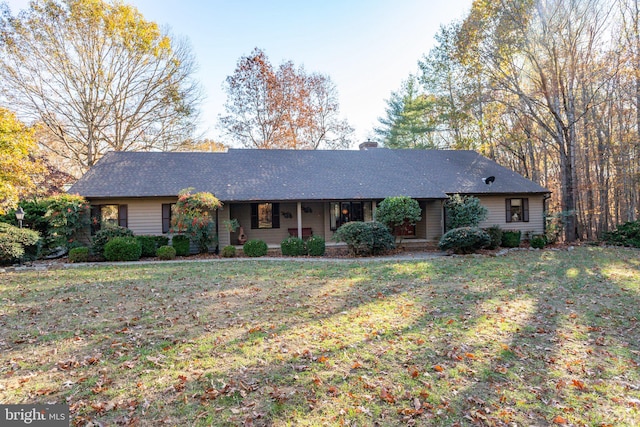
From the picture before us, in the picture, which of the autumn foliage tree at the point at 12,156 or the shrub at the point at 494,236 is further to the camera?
the shrub at the point at 494,236

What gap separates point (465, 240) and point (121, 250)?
12.4 metres

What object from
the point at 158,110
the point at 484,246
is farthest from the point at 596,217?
the point at 158,110

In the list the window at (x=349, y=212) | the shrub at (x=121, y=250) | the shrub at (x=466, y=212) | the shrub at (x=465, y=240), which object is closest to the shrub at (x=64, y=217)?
the shrub at (x=121, y=250)

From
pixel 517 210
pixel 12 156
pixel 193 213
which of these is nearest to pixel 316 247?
pixel 193 213

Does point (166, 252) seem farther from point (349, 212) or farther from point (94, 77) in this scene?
point (94, 77)

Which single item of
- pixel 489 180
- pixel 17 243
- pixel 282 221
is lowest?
pixel 17 243

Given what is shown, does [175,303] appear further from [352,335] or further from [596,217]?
[596,217]

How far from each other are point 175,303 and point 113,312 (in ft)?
3.18

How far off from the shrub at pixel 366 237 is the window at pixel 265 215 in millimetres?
4315

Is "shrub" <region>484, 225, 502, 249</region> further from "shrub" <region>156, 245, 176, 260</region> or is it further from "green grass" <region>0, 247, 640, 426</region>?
"shrub" <region>156, 245, 176, 260</region>

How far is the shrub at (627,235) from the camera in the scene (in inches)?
612

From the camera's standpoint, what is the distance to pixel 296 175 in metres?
16.7

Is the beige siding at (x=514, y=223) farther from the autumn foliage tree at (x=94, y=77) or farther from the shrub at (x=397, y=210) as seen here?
the autumn foliage tree at (x=94, y=77)

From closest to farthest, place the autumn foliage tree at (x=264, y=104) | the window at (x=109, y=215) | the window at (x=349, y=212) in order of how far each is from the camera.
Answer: the window at (x=109, y=215)
the window at (x=349, y=212)
the autumn foliage tree at (x=264, y=104)
